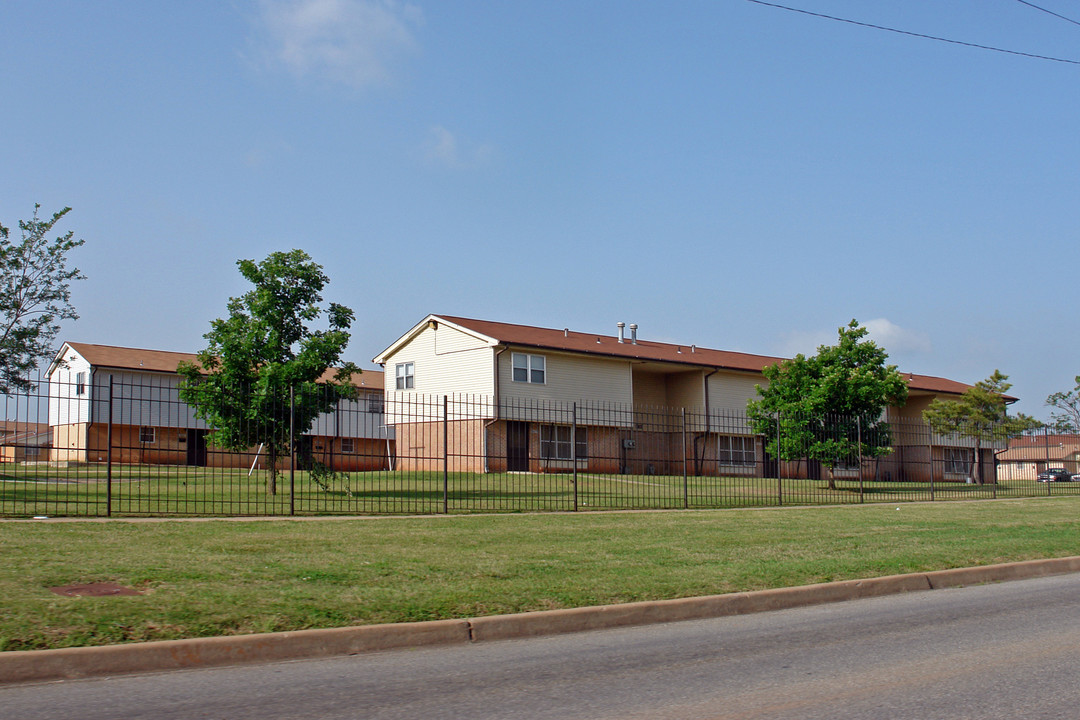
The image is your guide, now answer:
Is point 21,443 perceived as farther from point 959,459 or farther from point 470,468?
point 959,459

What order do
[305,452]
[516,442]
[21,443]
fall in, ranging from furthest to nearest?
[516,442], [305,452], [21,443]

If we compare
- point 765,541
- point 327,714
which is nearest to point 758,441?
point 765,541

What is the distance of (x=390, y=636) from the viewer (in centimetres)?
734

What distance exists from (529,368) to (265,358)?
53.8 ft

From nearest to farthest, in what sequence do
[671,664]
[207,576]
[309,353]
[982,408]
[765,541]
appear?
[671,664], [207,576], [765,541], [309,353], [982,408]

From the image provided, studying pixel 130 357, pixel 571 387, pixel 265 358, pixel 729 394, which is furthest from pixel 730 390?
pixel 130 357

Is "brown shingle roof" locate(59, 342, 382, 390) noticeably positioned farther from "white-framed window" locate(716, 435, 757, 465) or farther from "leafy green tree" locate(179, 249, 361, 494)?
"leafy green tree" locate(179, 249, 361, 494)

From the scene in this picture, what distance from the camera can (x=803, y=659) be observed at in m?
6.98

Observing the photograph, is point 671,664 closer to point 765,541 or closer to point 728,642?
point 728,642

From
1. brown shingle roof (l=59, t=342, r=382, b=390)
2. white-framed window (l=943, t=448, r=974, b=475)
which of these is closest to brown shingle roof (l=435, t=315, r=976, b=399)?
white-framed window (l=943, t=448, r=974, b=475)

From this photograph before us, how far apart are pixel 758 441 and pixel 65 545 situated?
118 feet

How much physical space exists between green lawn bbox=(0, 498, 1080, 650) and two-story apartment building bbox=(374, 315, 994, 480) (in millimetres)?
18269

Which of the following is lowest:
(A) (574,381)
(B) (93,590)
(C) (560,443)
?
(B) (93,590)

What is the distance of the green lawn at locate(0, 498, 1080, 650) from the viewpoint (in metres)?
7.37
